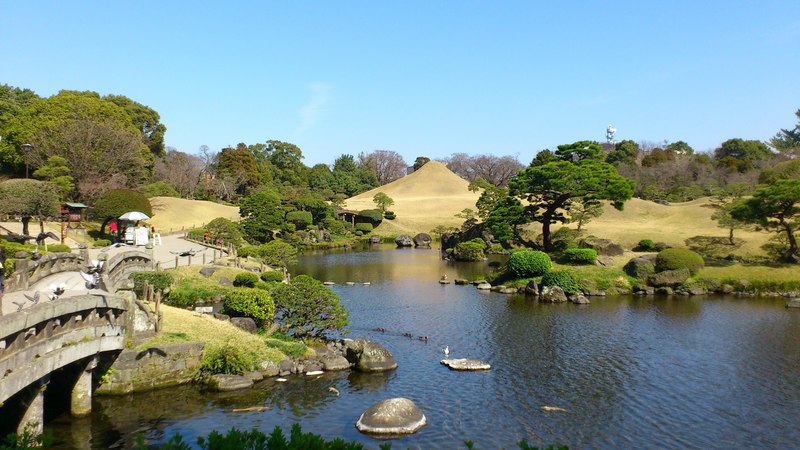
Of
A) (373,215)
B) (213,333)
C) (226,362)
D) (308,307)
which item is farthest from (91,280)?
(373,215)

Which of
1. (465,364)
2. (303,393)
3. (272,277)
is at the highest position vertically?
(272,277)

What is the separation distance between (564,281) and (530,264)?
3.48 m

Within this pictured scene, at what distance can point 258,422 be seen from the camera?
59.2 feet

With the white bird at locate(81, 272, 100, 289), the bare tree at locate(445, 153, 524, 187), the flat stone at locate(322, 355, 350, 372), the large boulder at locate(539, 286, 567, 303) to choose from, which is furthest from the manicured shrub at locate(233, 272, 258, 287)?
the bare tree at locate(445, 153, 524, 187)

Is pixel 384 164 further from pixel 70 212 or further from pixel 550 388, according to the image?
pixel 550 388

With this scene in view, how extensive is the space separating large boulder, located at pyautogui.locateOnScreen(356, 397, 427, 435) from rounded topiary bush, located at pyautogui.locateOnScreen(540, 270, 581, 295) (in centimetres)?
2483

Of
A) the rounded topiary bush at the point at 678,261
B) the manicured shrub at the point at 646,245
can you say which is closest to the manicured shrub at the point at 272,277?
the rounded topiary bush at the point at 678,261

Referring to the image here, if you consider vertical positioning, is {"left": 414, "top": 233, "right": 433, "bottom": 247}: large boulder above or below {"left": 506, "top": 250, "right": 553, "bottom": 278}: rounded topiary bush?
above

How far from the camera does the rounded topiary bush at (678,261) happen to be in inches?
1686

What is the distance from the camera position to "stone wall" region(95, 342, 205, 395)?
19578 mm

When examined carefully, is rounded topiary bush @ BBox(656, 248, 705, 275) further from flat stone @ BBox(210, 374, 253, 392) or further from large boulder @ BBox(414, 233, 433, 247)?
large boulder @ BBox(414, 233, 433, 247)

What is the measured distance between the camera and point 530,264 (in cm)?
4384

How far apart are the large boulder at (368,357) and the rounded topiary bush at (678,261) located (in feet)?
91.2

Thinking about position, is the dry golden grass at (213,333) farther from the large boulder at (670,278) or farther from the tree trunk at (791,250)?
the tree trunk at (791,250)
